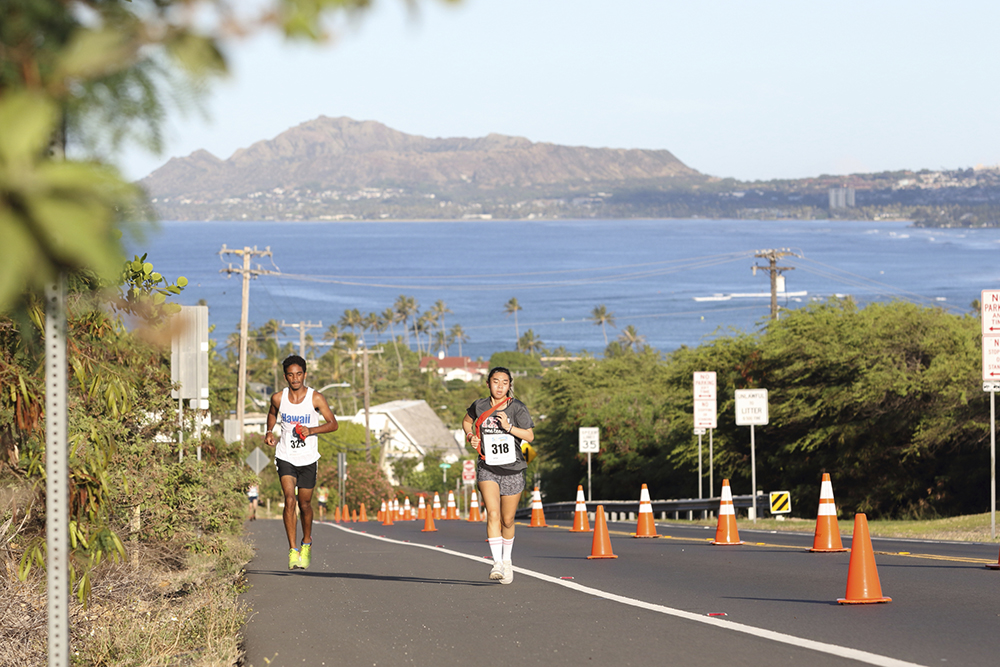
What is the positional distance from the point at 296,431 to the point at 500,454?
1.84 meters

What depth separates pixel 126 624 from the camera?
7.50m

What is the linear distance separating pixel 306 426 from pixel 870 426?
87.6 feet

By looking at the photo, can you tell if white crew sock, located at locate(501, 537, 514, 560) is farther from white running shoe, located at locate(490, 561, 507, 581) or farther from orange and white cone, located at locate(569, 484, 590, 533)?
orange and white cone, located at locate(569, 484, 590, 533)

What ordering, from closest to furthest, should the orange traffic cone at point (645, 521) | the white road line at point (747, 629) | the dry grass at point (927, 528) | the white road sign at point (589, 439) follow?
the white road line at point (747, 629) < the dry grass at point (927, 528) < the orange traffic cone at point (645, 521) < the white road sign at point (589, 439)

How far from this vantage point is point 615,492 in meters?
49.3

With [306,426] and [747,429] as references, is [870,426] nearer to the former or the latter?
[747,429]

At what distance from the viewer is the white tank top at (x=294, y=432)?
10703 mm

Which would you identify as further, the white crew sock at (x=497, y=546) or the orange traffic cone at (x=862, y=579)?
the white crew sock at (x=497, y=546)

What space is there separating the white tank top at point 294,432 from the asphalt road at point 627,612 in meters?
1.23

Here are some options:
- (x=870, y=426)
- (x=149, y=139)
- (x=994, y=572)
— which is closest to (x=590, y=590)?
(x=994, y=572)

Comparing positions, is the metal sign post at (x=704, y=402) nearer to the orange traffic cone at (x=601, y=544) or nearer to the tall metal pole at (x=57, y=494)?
the orange traffic cone at (x=601, y=544)

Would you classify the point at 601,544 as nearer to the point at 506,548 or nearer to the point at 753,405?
the point at 506,548

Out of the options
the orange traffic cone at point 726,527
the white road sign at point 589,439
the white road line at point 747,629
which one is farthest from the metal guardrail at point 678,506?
the white road line at point 747,629

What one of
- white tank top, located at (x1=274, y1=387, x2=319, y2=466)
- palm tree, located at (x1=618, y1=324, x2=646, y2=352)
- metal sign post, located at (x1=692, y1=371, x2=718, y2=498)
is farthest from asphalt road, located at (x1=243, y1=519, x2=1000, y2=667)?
palm tree, located at (x1=618, y1=324, x2=646, y2=352)
